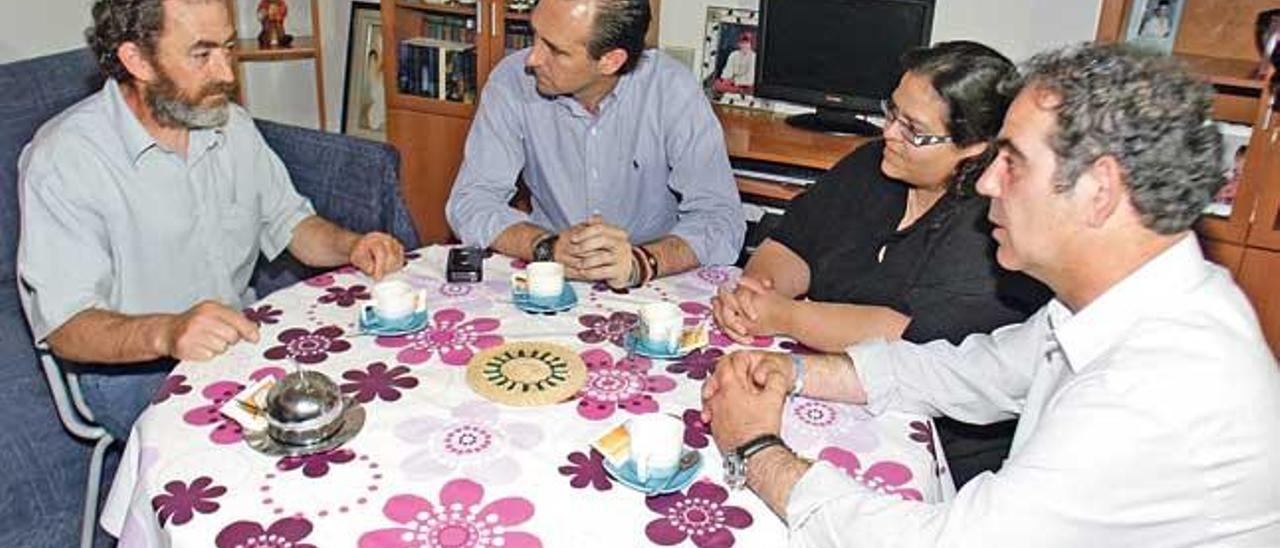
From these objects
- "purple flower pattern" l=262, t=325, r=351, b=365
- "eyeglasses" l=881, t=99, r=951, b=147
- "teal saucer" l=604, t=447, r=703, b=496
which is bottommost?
"teal saucer" l=604, t=447, r=703, b=496

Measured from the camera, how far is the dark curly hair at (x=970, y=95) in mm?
1597

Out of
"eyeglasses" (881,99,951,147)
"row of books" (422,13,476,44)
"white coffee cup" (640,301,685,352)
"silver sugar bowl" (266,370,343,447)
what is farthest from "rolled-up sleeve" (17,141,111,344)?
"row of books" (422,13,476,44)

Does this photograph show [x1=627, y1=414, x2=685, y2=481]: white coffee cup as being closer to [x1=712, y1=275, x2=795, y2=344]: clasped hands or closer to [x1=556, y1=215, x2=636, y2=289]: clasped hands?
[x1=712, y1=275, x2=795, y2=344]: clasped hands

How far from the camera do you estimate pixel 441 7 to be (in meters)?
3.66

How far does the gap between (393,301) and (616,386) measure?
40cm

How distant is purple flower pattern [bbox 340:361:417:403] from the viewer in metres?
1.35

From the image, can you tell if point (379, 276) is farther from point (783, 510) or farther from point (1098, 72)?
point (1098, 72)

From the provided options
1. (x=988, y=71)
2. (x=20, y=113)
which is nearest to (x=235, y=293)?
(x=20, y=113)

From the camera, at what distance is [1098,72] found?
1040 millimetres

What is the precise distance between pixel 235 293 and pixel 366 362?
714 mm

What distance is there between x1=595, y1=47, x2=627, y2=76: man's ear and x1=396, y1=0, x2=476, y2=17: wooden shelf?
1.67 metres

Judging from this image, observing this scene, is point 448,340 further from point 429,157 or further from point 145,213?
point 429,157

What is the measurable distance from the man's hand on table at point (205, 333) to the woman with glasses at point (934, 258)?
0.78 metres

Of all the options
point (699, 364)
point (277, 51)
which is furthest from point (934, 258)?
point (277, 51)
